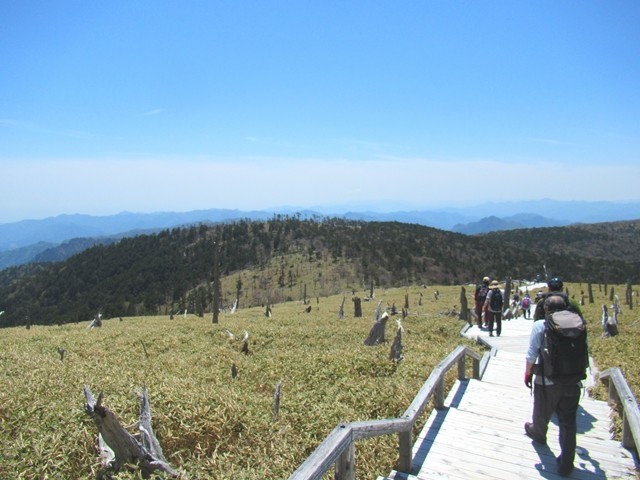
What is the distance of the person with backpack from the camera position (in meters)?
6.49

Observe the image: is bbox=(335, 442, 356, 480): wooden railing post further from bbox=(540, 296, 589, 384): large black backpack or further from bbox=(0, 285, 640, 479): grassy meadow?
bbox=(540, 296, 589, 384): large black backpack

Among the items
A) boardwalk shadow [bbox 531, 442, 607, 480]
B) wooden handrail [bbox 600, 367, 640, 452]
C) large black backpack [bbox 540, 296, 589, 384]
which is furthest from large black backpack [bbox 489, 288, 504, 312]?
large black backpack [bbox 540, 296, 589, 384]

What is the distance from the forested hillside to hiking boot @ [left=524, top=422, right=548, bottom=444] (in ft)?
366

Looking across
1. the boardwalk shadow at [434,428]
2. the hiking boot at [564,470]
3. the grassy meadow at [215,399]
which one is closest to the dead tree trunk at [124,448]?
the grassy meadow at [215,399]

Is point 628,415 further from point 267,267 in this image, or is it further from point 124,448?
point 267,267

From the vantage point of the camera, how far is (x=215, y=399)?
31.3ft

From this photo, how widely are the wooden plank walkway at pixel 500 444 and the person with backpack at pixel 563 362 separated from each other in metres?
0.55

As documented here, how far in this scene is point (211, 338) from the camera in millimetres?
20875

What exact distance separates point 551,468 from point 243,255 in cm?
16503

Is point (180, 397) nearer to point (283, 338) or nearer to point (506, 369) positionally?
point (506, 369)

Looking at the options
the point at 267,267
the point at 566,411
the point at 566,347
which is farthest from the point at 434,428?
the point at 267,267

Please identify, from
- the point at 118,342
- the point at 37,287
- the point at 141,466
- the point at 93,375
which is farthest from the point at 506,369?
the point at 37,287

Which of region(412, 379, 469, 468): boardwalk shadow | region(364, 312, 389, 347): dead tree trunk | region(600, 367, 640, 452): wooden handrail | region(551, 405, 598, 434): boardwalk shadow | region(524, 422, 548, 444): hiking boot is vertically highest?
region(600, 367, 640, 452): wooden handrail

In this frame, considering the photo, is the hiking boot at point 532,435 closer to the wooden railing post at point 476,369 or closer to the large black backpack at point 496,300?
the wooden railing post at point 476,369
